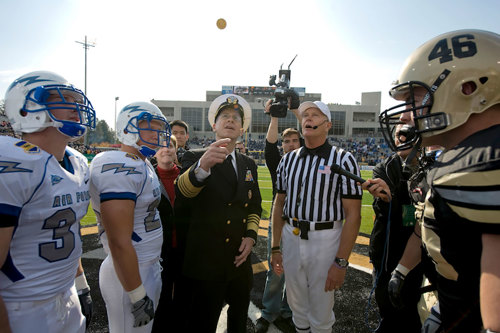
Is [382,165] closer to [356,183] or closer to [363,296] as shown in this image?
[356,183]

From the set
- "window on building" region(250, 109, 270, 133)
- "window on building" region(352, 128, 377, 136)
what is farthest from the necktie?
"window on building" region(352, 128, 377, 136)

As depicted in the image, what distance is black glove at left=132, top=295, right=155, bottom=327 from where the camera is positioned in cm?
172

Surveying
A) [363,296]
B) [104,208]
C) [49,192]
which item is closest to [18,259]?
[49,192]

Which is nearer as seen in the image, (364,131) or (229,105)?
(229,105)

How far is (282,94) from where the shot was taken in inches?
130

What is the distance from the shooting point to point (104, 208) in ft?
5.34

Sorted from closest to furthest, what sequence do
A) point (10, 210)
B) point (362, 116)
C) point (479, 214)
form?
point (479, 214) → point (10, 210) → point (362, 116)

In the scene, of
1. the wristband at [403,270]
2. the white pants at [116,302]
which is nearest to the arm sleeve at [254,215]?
the white pants at [116,302]

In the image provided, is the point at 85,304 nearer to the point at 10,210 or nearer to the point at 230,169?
the point at 10,210

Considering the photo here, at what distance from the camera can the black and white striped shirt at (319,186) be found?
248 cm

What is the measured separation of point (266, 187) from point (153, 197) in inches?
466

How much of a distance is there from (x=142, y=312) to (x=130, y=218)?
0.64 meters

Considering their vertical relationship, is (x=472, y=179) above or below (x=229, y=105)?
below

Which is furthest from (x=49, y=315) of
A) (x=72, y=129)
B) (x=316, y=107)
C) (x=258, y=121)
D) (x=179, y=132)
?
(x=258, y=121)
